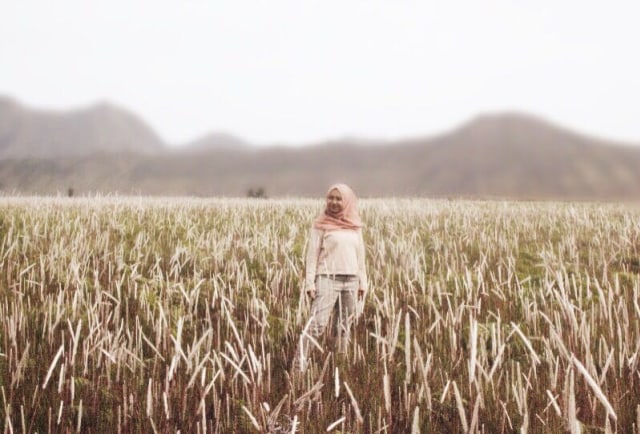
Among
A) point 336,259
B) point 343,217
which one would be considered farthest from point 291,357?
point 343,217

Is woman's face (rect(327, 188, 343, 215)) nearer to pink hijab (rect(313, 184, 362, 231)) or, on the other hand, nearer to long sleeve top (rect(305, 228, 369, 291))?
pink hijab (rect(313, 184, 362, 231))

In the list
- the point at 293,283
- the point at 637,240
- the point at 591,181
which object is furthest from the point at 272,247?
the point at 591,181

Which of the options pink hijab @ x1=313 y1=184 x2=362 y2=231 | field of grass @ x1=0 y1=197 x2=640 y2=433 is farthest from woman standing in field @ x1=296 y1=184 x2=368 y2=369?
field of grass @ x1=0 y1=197 x2=640 y2=433

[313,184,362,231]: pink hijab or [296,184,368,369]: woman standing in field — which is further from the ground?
[313,184,362,231]: pink hijab

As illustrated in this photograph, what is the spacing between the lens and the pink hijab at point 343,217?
159 inches

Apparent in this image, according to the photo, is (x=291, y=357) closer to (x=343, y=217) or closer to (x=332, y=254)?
(x=332, y=254)

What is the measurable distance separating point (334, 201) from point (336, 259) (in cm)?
43

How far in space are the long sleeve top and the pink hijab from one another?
0.12 feet

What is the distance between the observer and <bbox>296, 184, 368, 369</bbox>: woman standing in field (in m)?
4.00

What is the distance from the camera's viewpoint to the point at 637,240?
793cm

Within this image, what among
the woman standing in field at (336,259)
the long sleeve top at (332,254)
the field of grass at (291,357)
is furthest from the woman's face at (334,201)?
the field of grass at (291,357)

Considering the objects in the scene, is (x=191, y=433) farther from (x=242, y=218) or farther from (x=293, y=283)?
(x=242, y=218)

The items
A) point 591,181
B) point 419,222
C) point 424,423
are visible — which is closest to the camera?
point 424,423

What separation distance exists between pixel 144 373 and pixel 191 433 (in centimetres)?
87
